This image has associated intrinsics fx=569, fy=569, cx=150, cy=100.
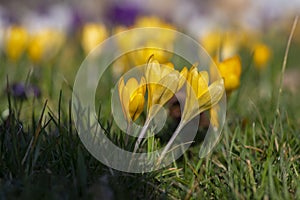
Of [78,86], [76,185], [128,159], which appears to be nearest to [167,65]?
[128,159]

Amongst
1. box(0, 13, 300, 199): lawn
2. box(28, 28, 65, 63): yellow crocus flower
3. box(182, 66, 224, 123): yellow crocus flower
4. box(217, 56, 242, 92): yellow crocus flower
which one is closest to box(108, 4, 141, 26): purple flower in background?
box(28, 28, 65, 63): yellow crocus flower

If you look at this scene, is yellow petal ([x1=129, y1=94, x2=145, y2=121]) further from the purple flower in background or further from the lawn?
the purple flower in background

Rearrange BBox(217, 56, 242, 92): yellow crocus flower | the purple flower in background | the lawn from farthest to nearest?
the purple flower in background < BBox(217, 56, 242, 92): yellow crocus flower < the lawn

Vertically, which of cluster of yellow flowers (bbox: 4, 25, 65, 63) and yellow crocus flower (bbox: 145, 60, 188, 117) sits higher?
yellow crocus flower (bbox: 145, 60, 188, 117)

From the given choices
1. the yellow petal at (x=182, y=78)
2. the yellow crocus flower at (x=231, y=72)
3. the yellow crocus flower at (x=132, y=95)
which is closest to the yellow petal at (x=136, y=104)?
the yellow crocus flower at (x=132, y=95)

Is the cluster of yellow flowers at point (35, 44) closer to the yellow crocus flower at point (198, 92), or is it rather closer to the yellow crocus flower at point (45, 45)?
the yellow crocus flower at point (45, 45)

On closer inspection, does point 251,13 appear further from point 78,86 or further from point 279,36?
point 78,86

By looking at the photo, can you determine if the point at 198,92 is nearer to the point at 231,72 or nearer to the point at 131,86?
the point at 131,86
